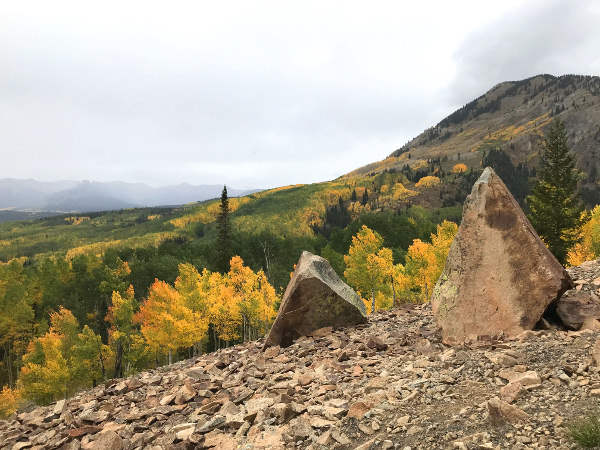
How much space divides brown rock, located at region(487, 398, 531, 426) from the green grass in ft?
2.43

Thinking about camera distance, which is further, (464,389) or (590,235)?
(590,235)

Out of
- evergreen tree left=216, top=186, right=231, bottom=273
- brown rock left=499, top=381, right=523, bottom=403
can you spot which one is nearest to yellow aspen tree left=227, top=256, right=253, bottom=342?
evergreen tree left=216, top=186, right=231, bottom=273

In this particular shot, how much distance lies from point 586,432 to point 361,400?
4.41 metres

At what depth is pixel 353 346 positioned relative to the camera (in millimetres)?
12727

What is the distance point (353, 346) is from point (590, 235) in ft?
182

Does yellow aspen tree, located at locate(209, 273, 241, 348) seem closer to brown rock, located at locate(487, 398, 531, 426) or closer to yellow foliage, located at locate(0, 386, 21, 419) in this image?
yellow foliage, located at locate(0, 386, 21, 419)

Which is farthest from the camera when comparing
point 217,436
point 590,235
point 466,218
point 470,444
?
point 590,235

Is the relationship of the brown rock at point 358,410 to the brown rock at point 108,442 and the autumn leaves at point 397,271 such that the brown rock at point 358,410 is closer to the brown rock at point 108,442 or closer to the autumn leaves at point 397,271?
the brown rock at point 108,442

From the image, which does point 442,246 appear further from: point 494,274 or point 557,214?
point 494,274

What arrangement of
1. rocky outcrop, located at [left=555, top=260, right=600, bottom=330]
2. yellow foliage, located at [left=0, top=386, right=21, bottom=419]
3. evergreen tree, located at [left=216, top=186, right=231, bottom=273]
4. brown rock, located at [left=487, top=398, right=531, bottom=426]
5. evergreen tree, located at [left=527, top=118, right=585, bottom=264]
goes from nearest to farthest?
brown rock, located at [left=487, top=398, right=531, bottom=426], rocky outcrop, located at [left=555, top=260, right=600, bottom=330], evergreen tree, located at [left=527, top=118, right=585, bottom=264], yellow foliage, located at [left=0, top=386, right=21, bottom=419], evergreen tree, located at [left=216, top=186, right=231, bottom=273]

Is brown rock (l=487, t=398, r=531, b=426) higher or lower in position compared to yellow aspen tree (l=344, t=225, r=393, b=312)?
higher

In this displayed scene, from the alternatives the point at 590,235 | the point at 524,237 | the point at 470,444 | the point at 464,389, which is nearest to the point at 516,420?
the point at 470,444

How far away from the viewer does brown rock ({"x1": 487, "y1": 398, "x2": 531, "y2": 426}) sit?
17.2ft

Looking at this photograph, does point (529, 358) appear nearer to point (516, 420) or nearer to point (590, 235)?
point (516, 420)
